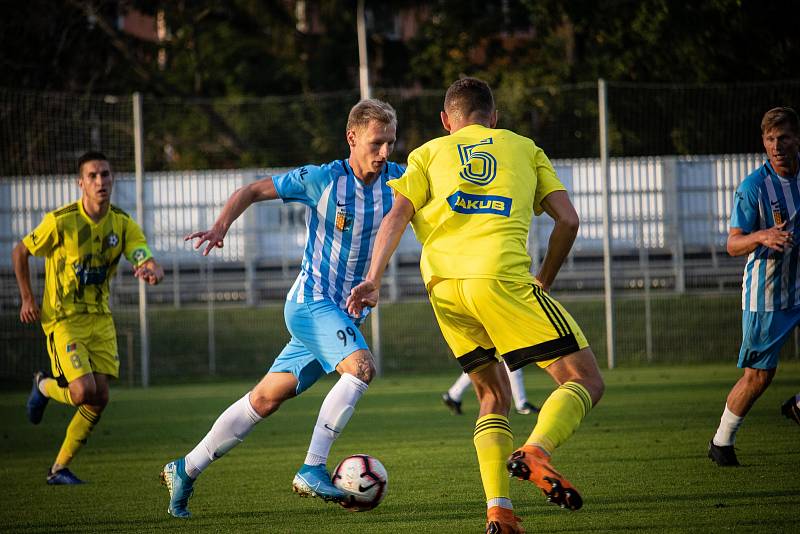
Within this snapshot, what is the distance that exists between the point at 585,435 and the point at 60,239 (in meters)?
4.43

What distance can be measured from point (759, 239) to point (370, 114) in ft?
8.46

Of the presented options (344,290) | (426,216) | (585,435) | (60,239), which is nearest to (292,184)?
(344,290)

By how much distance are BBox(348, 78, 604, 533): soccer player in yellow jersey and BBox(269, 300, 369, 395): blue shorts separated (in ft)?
2.79

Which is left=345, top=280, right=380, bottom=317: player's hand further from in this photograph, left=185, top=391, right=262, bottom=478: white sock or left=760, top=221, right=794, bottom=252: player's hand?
left=760, top=221, right=794, bottom=252: player's hand

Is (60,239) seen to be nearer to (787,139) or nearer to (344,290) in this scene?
(344,290)

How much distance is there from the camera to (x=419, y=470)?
7.39m

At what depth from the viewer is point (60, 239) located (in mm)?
8055

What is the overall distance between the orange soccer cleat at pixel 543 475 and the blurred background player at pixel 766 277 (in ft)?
10.3

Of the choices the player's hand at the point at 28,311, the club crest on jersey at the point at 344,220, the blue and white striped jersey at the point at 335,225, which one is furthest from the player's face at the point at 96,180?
the club crest on jersey at the point at 344,220

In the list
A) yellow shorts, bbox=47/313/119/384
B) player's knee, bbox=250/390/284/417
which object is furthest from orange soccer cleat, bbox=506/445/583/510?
yellow shorts, bbox=47/313/119/384

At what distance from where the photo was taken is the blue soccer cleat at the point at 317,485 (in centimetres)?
541

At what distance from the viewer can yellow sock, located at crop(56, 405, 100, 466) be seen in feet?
24.7

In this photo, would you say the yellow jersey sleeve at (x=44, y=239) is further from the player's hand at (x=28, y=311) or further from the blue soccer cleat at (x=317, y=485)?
the blue soccer cleat at (x=317, y=485)

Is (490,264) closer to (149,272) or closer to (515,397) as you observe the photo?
(149,272)
